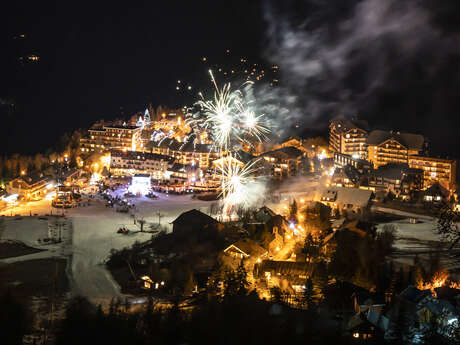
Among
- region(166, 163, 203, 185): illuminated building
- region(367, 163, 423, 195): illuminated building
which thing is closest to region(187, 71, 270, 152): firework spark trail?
region(166, 163, 203, 185): illuminated building

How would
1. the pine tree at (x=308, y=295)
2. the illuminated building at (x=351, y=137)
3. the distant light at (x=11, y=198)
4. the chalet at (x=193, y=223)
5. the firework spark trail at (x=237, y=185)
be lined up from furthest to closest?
the illuminated building at (x=351, y=137), the distant light at (x=11, y=198), the firework spark trail at (x=237, y=185), the chalet at (x=193, y=223), the pine tree at (x=308, y=295)

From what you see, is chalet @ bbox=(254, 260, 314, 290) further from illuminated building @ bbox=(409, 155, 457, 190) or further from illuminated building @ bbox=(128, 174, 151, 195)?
illuminated building @ bbox=(128, 174, 151, 195)

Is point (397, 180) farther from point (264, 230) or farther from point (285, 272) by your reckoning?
point (285, 272)

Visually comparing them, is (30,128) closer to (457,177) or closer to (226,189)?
(226,189)

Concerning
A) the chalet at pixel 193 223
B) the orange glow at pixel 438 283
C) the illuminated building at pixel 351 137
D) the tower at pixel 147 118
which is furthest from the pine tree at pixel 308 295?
the tower at pixel 147 118

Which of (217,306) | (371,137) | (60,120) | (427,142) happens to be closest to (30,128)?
(60,120)

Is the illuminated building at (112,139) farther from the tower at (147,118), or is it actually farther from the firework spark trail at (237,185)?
the firework spark trail at (237,185)
